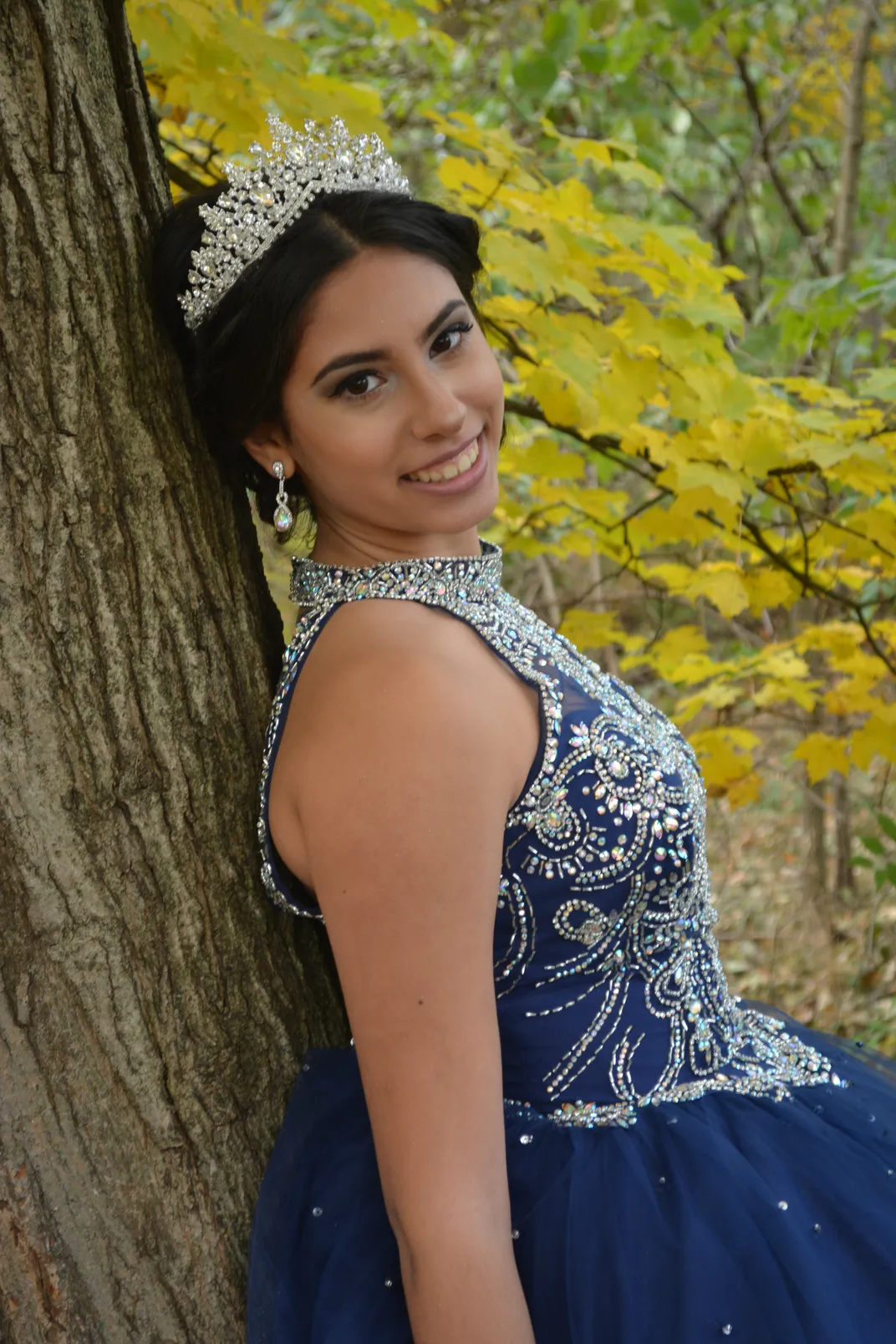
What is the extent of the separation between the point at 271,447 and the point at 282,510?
0.09m

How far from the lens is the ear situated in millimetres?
1415

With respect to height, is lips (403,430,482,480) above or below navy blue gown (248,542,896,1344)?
above

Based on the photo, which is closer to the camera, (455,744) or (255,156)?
(455,744)

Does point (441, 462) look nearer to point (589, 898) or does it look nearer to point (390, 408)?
point (390, 408)

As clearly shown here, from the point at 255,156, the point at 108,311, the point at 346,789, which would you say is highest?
the point at 255,156

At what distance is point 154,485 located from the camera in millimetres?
1231

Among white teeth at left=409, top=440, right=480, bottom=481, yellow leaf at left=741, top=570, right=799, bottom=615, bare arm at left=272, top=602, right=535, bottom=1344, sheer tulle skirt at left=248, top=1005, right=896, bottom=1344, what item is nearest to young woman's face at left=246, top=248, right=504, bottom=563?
white teeth at left=409, top=440, right=480, bottom=481

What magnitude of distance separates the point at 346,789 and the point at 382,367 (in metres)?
0.53

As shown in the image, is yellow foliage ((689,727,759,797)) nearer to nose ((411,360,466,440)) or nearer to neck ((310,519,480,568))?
neck ((310,519,480,568))

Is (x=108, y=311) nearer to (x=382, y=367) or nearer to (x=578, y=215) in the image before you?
(x=382, y=367)

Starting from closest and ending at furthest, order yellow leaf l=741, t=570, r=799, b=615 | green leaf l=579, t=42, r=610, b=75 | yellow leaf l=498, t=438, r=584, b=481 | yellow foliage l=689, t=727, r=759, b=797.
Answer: yellow leaf l=498, t=438, r=584, b=481
yellow leaf l=741, t=570, r=799, b=615
yellow foliage l=689, t=727, r=759, b=797
green leaf l=579, t=42, r=610, b=75

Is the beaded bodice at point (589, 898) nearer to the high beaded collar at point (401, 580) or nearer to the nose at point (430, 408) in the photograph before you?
the high beaded collar at point (401, 580)

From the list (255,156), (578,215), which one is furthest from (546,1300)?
(578,215)

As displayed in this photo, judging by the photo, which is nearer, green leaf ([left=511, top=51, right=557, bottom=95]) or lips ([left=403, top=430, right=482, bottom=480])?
lips ([left=403, top=430, right=482, bottom=480])
